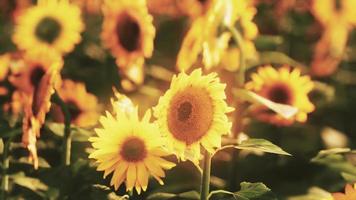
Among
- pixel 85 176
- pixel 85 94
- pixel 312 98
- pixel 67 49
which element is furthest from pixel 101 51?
pixel 85 176

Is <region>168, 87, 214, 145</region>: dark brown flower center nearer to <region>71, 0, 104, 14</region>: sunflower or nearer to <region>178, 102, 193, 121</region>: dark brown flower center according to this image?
<region>178, 102, 193, 121</region>: dark brown flower center

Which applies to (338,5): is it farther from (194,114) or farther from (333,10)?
(194,114)

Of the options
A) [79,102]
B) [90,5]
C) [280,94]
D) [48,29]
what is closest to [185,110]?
[280,94]

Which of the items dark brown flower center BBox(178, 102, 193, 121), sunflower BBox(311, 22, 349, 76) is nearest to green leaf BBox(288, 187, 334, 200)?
dark brown flower center BBox(178, 102, 193, 121)

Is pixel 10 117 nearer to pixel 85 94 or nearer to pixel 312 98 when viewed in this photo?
pixel 85 94

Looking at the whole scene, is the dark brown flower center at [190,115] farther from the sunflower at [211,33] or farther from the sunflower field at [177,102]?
the sunflower at [211,33]

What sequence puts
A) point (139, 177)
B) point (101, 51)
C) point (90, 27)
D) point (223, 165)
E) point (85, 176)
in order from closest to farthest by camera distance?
point (139, 177) → point (85, 176) → point (223, 165) → point (101, 51) → point (90, 27)
